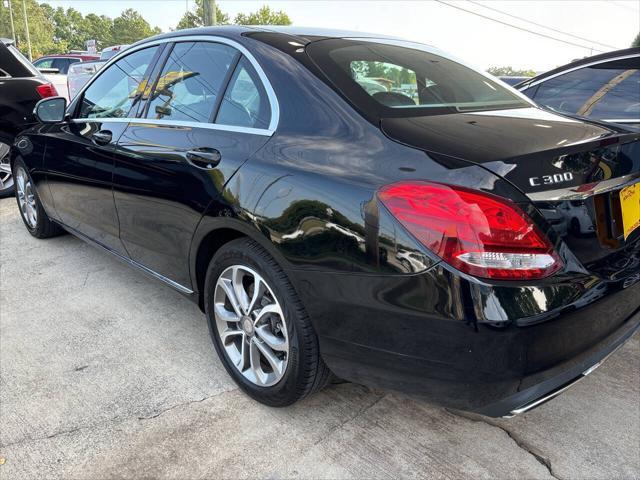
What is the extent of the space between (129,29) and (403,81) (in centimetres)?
10516

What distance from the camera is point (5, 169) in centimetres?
561

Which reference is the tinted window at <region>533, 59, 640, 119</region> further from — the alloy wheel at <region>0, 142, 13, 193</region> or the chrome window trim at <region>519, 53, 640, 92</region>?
the alloy wheel at <region>0, 142, 13, 193</region>

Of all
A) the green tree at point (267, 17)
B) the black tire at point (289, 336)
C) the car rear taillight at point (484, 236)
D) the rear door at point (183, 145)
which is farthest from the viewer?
the green tree at point (267, 17)

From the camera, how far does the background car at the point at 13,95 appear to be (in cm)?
536

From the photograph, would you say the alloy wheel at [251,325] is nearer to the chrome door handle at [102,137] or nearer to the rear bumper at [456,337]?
the rear bumper at [456,337]

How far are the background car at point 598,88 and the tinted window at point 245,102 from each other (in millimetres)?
2273

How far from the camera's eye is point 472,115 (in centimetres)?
201

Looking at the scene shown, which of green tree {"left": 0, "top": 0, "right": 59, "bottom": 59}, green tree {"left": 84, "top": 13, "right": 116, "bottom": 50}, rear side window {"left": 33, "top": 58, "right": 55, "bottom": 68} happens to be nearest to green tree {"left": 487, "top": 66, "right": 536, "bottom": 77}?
rear side window {"left": 33, "top": 58, "right": 55, "bottom": 68}

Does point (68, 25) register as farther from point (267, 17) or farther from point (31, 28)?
point (267, 17)

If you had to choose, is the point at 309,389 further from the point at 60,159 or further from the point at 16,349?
the point at 60,159

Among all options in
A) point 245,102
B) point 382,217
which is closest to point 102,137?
point 245,102

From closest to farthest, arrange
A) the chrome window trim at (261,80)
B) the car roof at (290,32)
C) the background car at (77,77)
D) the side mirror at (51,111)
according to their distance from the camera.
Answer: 1. the chrome window trim at (261,80)
2. the car roof at (290,32)
3. the side mirror at (51,111)
4. the background car at (77,77)

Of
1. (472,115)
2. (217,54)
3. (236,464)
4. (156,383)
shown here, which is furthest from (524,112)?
(156,383)

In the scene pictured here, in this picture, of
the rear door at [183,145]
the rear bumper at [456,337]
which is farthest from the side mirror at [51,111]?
the rear bumper at [456,337]
